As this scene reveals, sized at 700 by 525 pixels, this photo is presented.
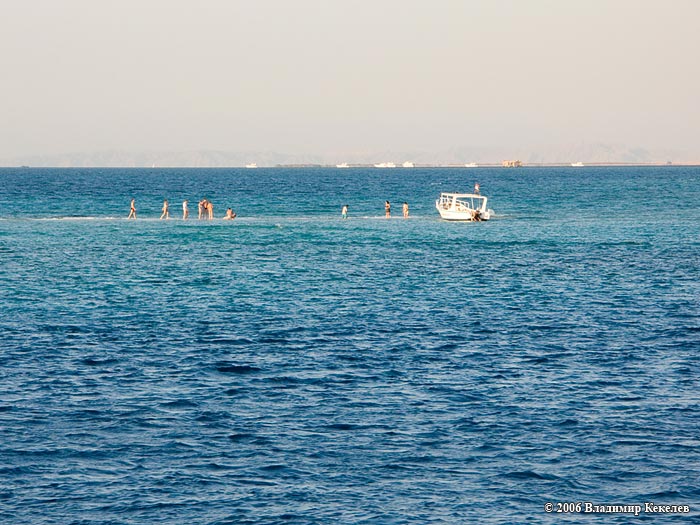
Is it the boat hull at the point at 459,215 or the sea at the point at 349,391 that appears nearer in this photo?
the sea at the point at 349,391

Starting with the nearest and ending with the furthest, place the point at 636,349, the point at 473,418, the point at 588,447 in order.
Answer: the point at 588,447, the point at 473,418, the point at 636,349

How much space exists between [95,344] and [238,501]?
1734cm

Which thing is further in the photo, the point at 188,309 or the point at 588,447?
the point at 188,309

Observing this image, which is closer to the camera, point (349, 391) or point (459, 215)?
point (349, 391)

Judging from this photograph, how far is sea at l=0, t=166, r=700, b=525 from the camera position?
22.7 m

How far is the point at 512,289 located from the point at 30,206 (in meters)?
89.5

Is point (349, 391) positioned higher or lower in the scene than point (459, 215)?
lower

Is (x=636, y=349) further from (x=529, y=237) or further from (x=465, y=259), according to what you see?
(x=529, y=237)

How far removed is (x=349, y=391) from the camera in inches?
1222

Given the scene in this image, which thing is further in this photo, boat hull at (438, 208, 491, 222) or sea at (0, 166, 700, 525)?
boat hull at (438, 208, 491, 222)

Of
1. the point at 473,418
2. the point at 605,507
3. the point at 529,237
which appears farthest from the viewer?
the point at 529,237

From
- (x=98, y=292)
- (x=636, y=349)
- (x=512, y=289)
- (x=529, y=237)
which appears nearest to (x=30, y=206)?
A: (x=529, y=237)

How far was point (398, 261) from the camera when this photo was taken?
220 feet

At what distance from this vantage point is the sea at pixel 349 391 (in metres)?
22.7
